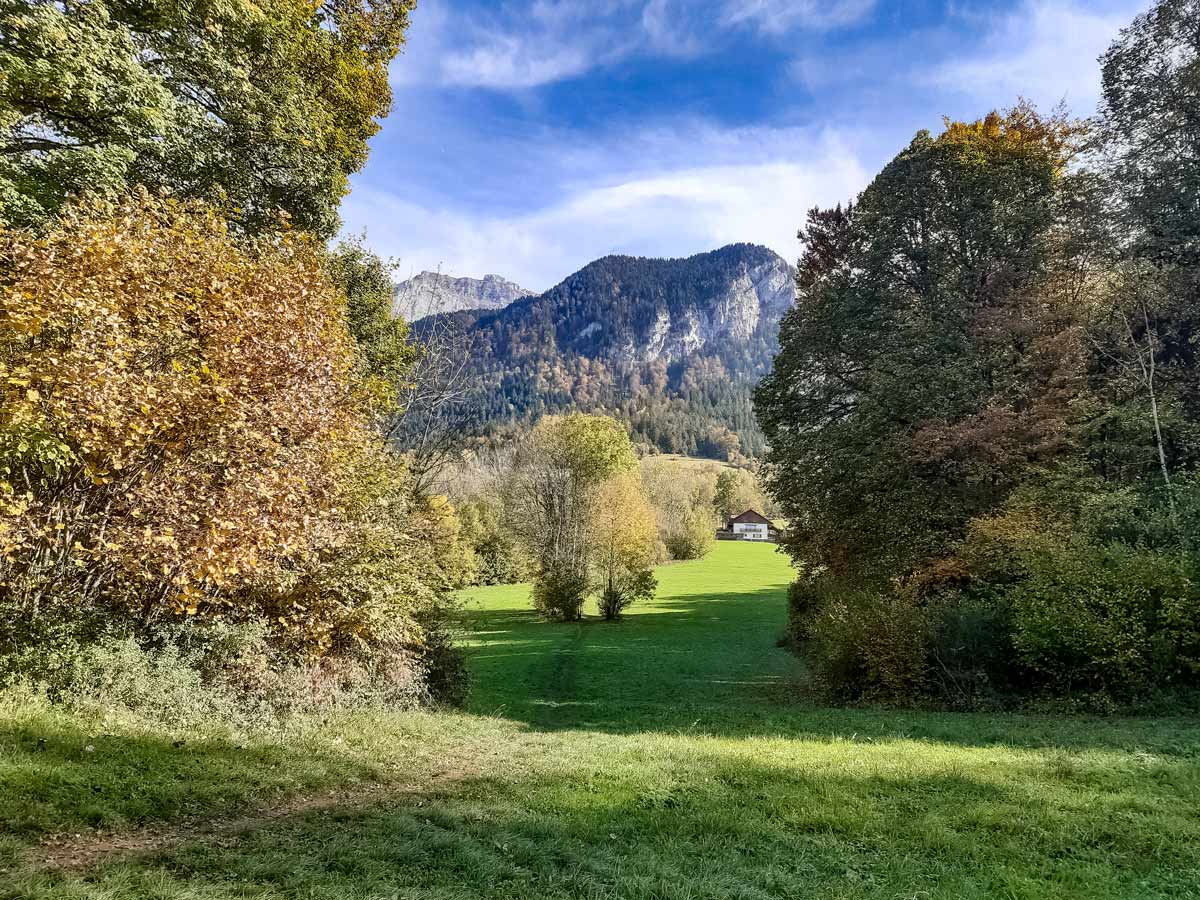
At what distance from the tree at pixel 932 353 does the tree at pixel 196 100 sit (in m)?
16.0

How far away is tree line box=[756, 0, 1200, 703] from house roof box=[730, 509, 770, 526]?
116 meters

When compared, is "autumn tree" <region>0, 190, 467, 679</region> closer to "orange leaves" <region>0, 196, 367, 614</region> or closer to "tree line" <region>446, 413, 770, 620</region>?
"orange leaves" <region>0, 196, 367, 614</region>

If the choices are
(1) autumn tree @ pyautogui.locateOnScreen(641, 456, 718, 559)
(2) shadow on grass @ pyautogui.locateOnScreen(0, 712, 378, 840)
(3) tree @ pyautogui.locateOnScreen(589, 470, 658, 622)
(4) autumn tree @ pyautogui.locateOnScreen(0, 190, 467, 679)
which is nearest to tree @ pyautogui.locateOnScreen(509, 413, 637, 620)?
(3) tree @ pyautogui.locateOnScreen(589, 470, 658, 622)

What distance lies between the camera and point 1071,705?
1277 centimetres

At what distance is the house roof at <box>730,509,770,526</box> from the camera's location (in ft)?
448

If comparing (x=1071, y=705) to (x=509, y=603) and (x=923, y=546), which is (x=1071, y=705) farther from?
(x=509, y=603)

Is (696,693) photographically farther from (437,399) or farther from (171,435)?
(171,435)

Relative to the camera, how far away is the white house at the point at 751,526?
438 feet

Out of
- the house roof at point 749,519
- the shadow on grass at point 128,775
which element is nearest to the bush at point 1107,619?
the shadow on grass at point 128,775

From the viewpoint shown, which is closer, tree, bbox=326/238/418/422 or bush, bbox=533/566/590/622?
tree, bbox=326/238/418/422

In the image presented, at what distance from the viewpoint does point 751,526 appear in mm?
135500

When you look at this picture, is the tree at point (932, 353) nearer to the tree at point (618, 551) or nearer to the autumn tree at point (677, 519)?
the tree at point (618, 551)

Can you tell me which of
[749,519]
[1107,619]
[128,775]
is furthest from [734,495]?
[128,775]

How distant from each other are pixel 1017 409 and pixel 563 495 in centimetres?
2869
